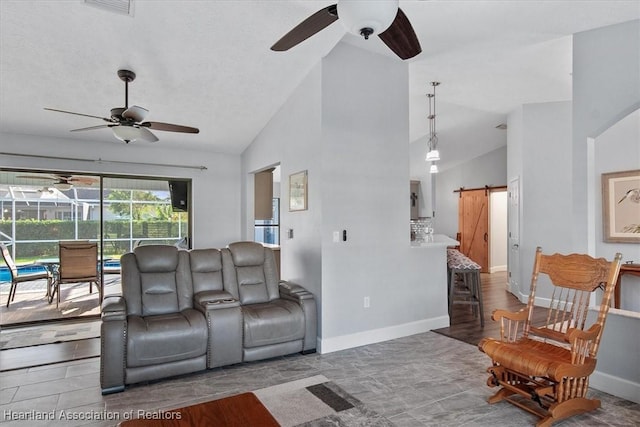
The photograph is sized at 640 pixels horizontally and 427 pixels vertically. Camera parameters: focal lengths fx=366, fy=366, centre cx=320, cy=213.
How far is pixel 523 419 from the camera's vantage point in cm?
250

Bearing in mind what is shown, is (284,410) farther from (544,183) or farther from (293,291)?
(544,183)

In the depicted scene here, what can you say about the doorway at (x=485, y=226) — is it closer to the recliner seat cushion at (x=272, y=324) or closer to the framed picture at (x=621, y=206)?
the framed picture at (x=621, y=206)

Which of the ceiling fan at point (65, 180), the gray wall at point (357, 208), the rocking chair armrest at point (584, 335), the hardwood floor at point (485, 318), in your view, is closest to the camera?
the rocking chair armrest at point (584, 335)

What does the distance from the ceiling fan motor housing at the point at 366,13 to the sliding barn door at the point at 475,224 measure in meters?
8.38

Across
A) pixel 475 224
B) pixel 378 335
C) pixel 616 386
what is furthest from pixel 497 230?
pixel 616 386

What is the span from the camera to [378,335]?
4156 millimetres

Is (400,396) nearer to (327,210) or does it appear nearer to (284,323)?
(284,323)

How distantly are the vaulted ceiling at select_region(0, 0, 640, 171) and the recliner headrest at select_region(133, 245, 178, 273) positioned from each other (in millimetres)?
1797

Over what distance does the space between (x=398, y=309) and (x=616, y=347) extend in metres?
2.03

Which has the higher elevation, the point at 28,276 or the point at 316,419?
the point at 28,276

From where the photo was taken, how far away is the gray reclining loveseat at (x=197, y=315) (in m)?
3.02

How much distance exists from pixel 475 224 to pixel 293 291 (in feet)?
23.1

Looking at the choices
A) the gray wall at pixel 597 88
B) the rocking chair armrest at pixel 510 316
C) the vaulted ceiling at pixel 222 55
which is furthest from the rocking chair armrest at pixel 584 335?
the vaulted ceiling at pixel 222 55

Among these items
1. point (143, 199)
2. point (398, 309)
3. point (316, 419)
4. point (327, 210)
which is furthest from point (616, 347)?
point (143, 199)
